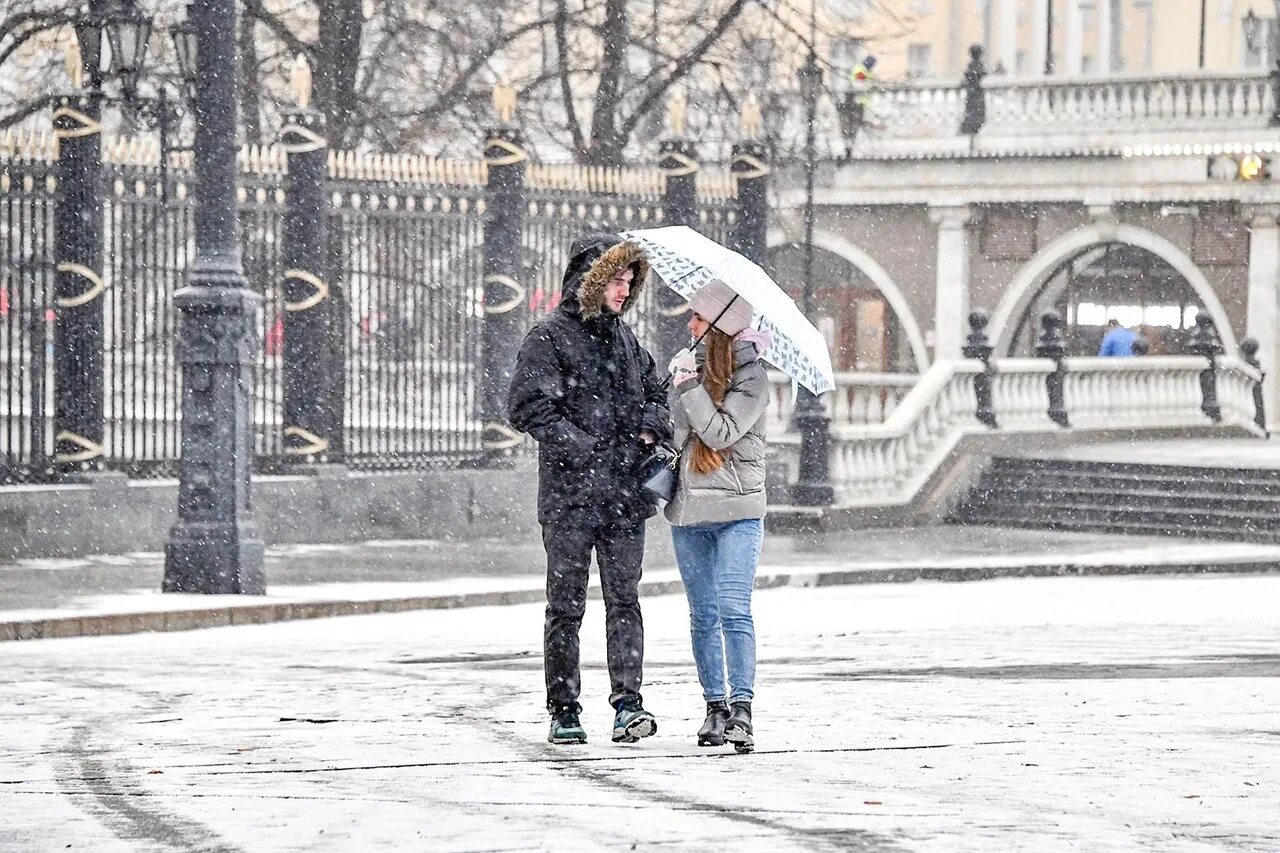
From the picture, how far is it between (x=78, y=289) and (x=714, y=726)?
10363 mm

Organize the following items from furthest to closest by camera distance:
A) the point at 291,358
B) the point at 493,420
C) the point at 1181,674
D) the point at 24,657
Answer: the point at 493,420 < the point at 291,358 < the point at 24,657 < the point at 1181,674

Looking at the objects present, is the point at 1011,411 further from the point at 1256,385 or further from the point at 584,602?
the point at 584,602

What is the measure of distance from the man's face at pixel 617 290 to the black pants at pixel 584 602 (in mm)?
737

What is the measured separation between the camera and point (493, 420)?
70.8 ft

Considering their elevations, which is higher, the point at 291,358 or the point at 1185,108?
the point at 1185,108

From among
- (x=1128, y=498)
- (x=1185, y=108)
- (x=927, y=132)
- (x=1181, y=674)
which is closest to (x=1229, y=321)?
(x=1185, y=108)

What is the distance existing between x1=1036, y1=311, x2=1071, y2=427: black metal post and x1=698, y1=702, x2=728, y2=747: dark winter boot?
20.5 meters

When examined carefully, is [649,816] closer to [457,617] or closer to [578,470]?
[578,470]

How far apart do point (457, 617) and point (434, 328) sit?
5339 millimetres

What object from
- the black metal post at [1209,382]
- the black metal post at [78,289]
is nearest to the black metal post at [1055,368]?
the black metal post at [1209,382]

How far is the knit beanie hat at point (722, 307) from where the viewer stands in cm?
935

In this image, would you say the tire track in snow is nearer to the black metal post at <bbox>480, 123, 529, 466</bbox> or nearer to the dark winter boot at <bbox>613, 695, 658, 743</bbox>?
the dark winter boot at <bbox>613, 695, 658, 743</bbox>

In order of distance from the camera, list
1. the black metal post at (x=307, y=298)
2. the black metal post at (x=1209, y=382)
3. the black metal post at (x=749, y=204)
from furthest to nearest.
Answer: the black metal post at (x=1209, y=382) → the black metal post at (x=749, y=204) → the black metal post at (x=307, y=298)

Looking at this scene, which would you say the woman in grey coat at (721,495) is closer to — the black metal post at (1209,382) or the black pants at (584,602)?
the black pants at (584,602)
